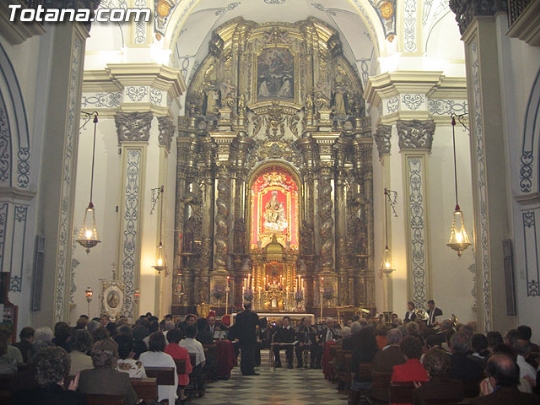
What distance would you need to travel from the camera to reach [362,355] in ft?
29.0

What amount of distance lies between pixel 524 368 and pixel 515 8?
5.25 m

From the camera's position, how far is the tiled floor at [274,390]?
9.43 metres

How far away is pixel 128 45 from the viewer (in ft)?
56.1

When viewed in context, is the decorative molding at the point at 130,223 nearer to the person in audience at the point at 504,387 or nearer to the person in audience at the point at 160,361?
the person in audience at the point at 160,361

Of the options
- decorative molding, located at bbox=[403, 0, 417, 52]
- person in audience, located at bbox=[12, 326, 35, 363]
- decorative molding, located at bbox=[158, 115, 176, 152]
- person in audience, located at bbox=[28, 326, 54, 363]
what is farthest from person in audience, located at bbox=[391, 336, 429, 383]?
decorative molding, located at bbox=[403, 0, 417, 52]

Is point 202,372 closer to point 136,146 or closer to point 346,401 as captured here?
point 346,401

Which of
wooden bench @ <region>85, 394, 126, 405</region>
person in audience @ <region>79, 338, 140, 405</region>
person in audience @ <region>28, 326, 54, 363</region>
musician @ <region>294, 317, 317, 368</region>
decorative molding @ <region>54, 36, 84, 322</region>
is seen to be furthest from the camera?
musician @ <region>294, 317, 317, 368</region>

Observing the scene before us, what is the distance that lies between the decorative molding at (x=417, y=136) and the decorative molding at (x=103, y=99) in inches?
304

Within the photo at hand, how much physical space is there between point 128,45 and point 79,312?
7209 millimetres

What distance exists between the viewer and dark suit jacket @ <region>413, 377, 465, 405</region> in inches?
187

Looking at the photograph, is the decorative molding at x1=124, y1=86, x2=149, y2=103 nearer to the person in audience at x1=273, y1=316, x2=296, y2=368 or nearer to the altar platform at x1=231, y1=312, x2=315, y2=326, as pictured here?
the person in audience at x1=273, y1=316, x2=296, y2=368

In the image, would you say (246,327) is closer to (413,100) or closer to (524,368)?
(524,368)

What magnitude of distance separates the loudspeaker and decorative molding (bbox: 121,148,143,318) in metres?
9.52

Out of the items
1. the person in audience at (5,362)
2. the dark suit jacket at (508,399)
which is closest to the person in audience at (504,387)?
the dark suit jacket at (508,399)
